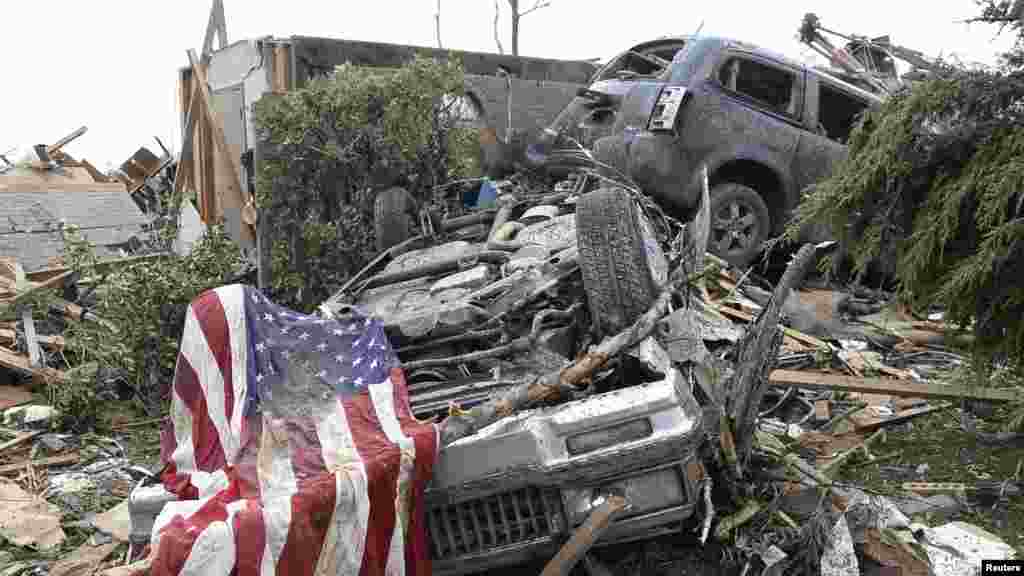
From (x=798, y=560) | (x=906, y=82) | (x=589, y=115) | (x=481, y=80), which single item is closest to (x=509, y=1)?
(x=481, y=80)

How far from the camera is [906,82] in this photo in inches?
178

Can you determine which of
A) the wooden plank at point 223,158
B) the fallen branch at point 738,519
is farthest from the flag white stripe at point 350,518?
the wooden plank at point 223,158

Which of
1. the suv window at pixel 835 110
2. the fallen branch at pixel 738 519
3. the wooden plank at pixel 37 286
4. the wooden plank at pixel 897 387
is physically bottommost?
the wooden plank at pixel 897 387

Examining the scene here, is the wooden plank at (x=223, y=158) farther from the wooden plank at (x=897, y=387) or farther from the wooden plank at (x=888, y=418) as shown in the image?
the wooden plank at (x=888, y=418)

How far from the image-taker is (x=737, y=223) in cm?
729

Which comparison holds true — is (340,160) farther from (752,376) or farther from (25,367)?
(752,376)

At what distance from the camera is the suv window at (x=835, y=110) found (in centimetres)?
773

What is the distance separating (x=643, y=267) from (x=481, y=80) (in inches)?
351

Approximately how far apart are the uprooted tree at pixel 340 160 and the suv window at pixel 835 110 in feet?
11.2

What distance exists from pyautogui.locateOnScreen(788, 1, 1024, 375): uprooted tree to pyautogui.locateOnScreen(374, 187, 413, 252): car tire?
9.55ft

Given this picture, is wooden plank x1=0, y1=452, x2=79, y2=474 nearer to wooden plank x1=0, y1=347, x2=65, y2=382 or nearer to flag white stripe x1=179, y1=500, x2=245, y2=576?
wooden plank x1=0, y1=347, x2=65, y2=382

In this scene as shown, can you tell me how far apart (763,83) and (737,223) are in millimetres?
1377

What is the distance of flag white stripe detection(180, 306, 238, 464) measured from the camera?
10.0 ft

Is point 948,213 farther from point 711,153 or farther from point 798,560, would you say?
point 711,153
